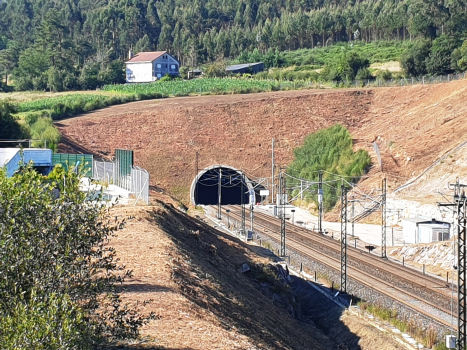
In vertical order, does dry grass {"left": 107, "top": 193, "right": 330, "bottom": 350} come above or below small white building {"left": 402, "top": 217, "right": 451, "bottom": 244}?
above

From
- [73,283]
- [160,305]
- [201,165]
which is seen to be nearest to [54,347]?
[73,283]

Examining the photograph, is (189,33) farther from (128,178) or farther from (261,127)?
(128,178)

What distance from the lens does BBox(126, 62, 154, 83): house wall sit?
12275cm

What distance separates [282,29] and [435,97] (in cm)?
7825

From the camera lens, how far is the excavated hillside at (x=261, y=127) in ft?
224

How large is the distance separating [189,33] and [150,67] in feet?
156

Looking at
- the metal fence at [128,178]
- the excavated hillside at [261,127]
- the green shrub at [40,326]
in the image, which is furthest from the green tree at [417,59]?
the green shrub at [40,326]

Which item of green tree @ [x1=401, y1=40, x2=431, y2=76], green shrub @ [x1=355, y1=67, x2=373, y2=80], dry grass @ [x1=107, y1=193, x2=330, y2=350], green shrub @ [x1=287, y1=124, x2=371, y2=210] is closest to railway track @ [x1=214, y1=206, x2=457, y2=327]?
dry grass @ [x1=107, y1=193, x2=330, y2=350]

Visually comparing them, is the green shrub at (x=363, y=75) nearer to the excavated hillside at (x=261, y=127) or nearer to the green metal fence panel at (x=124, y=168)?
the excavated hillside at (x=261, y=127)

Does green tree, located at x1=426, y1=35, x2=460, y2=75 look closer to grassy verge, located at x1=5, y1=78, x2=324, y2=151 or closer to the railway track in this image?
grassy verge, located at x1=5, y1=78, x2=324, y2=151

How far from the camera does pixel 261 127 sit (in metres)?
77.8

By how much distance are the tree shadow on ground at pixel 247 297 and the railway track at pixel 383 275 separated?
9.87ft

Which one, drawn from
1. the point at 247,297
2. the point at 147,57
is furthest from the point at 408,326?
the point at 147,57

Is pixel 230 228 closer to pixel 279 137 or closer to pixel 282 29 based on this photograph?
Result: pixel 279 137
